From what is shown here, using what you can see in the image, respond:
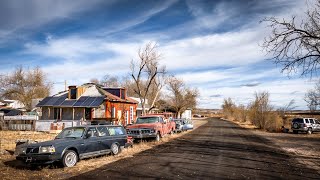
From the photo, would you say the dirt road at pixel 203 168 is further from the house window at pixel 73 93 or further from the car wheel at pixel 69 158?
the house window at pixel 73 93

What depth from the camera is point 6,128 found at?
32.9 m

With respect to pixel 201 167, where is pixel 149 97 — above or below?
above

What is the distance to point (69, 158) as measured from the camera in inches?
475

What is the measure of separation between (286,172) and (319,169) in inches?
71.0

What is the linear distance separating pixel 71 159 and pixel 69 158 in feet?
0.36

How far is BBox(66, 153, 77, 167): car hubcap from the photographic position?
1195cm

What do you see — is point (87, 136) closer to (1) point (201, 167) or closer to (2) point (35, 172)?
(2) point (35, 172)

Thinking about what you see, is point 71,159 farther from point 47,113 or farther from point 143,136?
point 47,113

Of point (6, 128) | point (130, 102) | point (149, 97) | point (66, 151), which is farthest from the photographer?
point (149, 97)

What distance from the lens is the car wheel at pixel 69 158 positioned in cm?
1180

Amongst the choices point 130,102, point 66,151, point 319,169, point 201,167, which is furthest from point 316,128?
point 66,151

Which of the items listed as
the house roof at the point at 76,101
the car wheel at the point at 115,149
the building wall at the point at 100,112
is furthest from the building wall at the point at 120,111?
the car wheel at the point at 115,149

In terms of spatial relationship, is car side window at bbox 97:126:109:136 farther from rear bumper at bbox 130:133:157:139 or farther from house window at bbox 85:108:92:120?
house window at bbox 85:108:92:120

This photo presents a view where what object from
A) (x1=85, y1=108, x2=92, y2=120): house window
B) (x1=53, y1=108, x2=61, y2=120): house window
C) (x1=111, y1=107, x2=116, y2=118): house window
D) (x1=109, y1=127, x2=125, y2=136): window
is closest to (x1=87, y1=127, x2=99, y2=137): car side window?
(x1=109, y1=127, x2=125, y2=136): window
